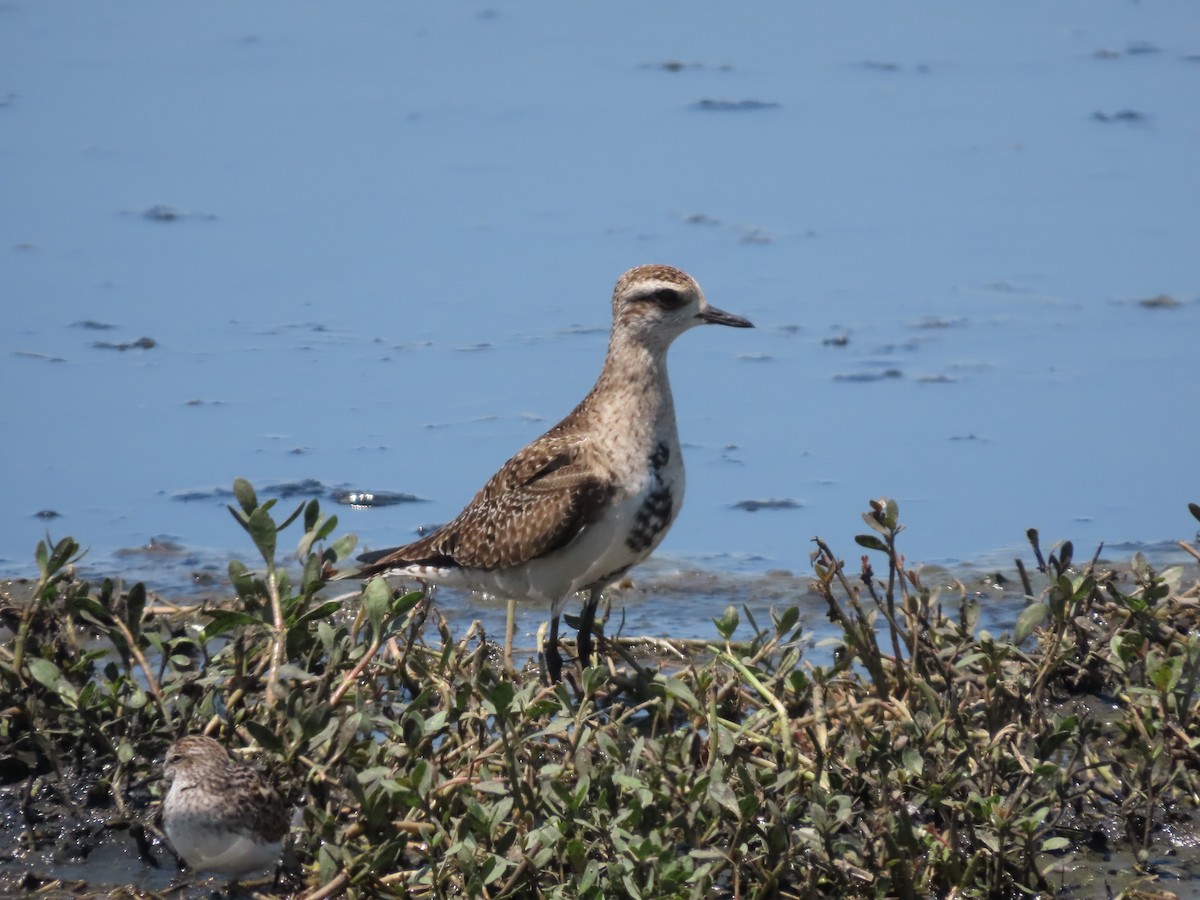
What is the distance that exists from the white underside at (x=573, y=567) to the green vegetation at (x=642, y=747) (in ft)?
1.76

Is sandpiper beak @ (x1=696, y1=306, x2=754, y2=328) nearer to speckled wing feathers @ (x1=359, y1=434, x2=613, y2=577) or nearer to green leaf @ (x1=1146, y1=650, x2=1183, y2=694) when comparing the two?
speckled wing feathers @ (x1=359, y1=434, x2=613, y2=577)

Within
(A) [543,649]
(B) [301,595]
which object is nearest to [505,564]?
(A) [543,649]

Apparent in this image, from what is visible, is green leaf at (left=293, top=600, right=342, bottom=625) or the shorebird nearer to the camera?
green leaf at (left=293, top=600, right=342, bottom=625)

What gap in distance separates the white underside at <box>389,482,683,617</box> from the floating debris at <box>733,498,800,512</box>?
2305 mm

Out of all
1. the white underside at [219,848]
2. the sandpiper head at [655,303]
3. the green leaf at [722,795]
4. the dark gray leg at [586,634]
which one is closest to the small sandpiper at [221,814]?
the white underside at [219,848]

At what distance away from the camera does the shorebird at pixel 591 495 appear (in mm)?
7094

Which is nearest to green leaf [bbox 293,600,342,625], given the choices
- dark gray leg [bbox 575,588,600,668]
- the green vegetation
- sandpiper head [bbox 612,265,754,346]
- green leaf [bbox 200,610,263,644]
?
the green vegetation

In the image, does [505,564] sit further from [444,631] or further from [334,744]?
[334,744]

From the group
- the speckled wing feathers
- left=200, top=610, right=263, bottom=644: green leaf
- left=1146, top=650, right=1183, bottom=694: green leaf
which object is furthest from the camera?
the speckled wing feathers

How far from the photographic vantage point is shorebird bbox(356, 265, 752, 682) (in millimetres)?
7094

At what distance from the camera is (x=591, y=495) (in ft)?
23.2

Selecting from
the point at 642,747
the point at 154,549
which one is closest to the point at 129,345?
the point at 154,549

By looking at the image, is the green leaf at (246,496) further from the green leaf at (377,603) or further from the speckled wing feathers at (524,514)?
the speckled wing feathers at (524,514)

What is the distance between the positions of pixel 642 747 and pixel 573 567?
2.00m
